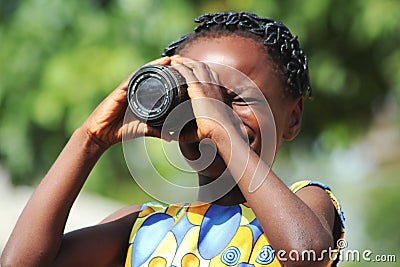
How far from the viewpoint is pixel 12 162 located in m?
5.09

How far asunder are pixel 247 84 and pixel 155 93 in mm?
251

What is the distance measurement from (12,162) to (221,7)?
→ 1.47m

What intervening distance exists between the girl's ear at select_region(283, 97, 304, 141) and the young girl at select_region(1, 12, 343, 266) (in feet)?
0.04

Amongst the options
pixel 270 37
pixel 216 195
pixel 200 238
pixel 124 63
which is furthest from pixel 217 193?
pixel 124 63

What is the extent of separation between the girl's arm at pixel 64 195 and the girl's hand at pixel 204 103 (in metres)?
0.06

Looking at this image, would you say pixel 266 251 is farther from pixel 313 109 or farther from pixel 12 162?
pixel 12 162

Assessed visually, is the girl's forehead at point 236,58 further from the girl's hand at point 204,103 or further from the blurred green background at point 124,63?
the blurred green background at point 124,63

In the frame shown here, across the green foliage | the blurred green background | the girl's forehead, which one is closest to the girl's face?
the girl's forehead

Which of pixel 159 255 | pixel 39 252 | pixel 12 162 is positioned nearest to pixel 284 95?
pixel 159 255

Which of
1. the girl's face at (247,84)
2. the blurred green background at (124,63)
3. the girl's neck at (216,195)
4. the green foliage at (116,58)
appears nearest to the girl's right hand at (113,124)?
the girl's face at (247,84)

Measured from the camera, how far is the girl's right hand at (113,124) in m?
1.95

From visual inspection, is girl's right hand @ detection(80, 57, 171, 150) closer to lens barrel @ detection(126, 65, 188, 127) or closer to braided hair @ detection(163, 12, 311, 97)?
lens barrel @ detection(126, 65, 188, 127)

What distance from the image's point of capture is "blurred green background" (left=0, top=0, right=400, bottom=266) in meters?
4.42

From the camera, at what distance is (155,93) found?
6.13 ft
